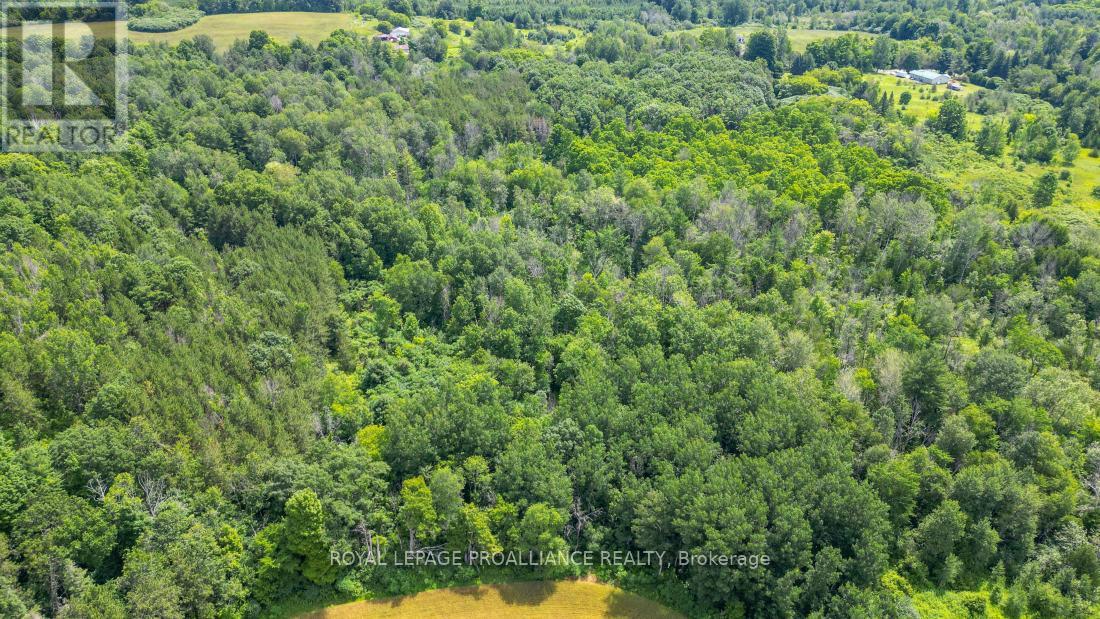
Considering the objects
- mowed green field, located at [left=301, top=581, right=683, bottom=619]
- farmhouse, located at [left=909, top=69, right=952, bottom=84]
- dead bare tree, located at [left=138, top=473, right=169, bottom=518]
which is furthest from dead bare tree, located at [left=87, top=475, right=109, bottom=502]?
farmhouse, located at [left=909, top=69, right=952, bottom=84]

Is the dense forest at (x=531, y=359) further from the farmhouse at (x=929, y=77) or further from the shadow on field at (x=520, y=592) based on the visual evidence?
the farmhouse at (x=929, y=77)

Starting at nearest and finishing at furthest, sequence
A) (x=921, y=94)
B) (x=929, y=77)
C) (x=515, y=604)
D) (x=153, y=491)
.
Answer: (x=153, y=491) → (x=515, y=604) → (x=921, y=94) → (x=929, y=77)

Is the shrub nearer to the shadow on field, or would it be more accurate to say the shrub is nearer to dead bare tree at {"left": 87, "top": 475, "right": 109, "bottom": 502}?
dead bare tree at {"left": 87, "top": 475, "right": 109, "bottom": 502}

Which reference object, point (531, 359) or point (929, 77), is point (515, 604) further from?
point (929, 77)

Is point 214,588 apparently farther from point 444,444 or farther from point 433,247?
point 433,247

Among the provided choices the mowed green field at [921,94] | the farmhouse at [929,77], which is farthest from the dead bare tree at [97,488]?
the farmhouse at [929,77]

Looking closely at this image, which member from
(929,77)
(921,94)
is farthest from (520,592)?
(929,77)
